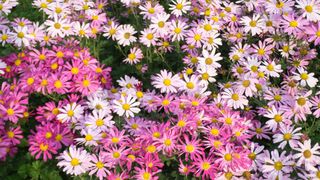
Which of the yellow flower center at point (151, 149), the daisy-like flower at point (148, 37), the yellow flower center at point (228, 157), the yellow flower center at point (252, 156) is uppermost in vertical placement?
the daisy-like flower at point (148, 37)

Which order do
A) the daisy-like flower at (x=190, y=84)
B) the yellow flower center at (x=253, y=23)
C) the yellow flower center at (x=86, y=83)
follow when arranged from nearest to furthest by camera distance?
the yellow flower center at (x=86, y=83) → the daisy-like flower at (x=190, y=84) → the yellow flower center at (x=253, y=23)

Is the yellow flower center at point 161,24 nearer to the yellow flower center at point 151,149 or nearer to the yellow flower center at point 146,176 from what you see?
the yellow flower center at point 151,149

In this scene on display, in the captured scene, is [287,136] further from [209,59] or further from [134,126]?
[134,126]

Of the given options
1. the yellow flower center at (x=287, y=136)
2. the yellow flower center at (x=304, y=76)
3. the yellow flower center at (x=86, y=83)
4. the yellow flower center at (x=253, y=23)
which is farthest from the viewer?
the yellow flower center at (x=253, y=23)

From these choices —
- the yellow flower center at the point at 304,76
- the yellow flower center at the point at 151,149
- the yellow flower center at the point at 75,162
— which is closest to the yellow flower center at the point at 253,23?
the yellow flower center at the point at 304,76

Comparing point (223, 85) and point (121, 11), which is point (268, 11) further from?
point (121, 11)

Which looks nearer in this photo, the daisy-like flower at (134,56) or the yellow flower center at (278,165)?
the yellow flower center at (278,165)

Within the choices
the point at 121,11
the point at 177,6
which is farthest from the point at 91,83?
the point at 121,11
